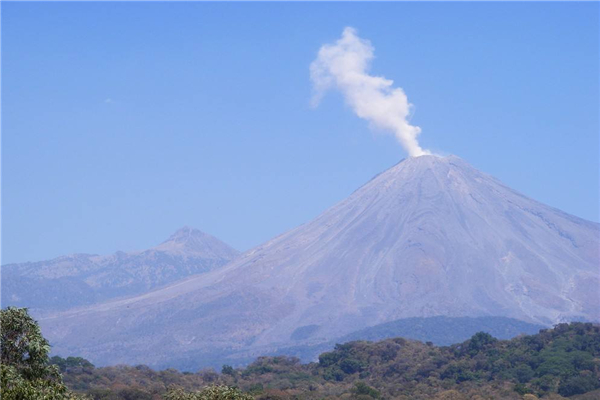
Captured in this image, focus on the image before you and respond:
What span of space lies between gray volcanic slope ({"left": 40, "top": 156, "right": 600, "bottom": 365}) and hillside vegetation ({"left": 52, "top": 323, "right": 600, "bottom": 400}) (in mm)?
76998

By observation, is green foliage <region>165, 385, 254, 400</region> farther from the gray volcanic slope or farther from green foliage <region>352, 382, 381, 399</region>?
the gray volcanic slope

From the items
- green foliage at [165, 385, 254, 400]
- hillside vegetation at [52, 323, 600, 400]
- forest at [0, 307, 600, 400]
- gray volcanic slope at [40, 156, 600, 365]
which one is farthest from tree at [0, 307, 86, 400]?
gray volcanic slope at [40, 156, 600, 365]

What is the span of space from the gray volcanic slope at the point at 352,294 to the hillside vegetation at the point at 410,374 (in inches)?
3031

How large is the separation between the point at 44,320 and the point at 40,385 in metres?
185

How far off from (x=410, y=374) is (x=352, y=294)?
110 meters

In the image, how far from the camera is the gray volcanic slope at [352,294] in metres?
169

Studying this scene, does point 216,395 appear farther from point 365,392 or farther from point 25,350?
point 365,392

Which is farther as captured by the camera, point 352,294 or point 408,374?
point 352,294

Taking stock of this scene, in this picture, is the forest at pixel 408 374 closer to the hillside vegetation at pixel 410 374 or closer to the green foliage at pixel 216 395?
the hillside vegetation at pixel 410 374

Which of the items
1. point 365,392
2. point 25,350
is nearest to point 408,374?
point 365,392

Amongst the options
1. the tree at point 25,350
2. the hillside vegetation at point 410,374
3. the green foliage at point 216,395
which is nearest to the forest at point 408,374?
the hillside vegetation at point 410,374

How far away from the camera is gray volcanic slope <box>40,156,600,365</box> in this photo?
169 meters

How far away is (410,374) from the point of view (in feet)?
235

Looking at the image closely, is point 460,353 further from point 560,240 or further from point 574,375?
point 560,240
